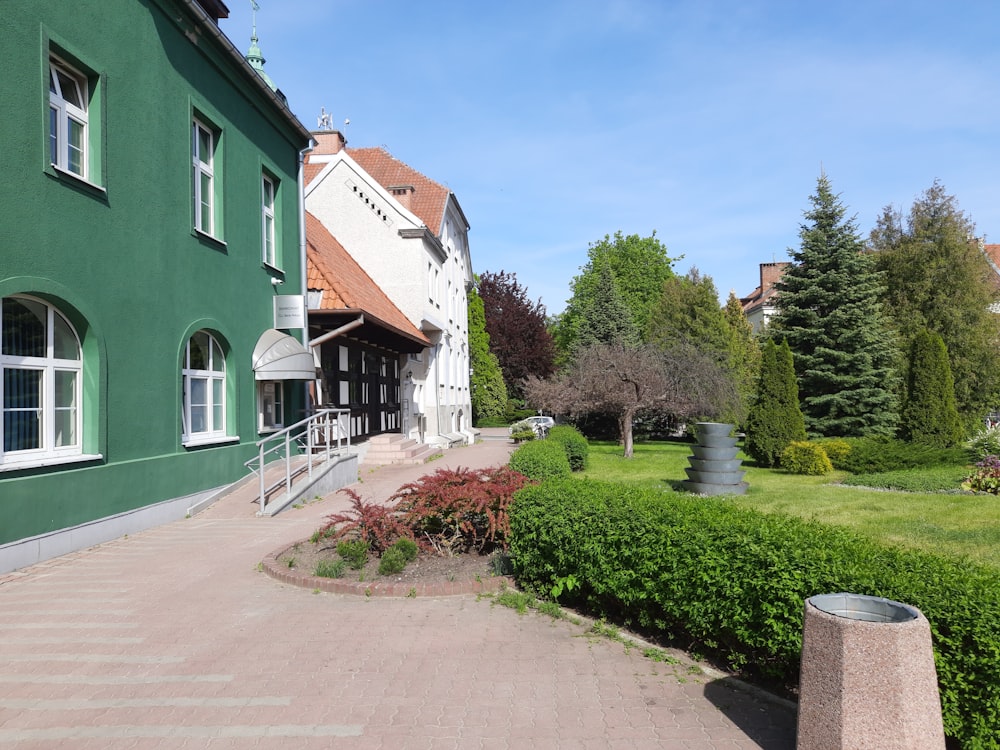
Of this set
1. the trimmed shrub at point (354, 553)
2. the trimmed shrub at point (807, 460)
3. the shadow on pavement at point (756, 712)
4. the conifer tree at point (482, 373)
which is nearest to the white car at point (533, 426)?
the conifer tree at point (482, 373)

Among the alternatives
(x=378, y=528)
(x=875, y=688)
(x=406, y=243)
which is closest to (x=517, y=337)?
(x=406, y=243)

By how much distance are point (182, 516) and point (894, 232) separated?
3837 centimetres

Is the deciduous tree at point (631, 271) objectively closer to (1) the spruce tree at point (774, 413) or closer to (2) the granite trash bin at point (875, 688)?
(1) the spruce tree at point (774, 413)

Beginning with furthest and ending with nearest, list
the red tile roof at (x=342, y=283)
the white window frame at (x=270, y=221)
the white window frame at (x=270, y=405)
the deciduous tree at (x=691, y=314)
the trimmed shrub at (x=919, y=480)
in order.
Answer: the deciduous tree at (x=691, y=314)
the red tile roof at (x=342, y=283)
the trimmed shrub at (x=919, y=480)
the white window frame at (x=270, y=221)
the white window frame at (x=270, y=405)

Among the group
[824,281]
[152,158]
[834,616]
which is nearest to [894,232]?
[824,281]

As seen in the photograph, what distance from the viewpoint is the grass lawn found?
953cm

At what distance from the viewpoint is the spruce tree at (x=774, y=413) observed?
2170 cm

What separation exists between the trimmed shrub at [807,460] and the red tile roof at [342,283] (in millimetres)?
11058

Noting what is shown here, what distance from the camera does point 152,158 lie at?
10.3 meters

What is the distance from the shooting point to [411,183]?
2919 centimetres

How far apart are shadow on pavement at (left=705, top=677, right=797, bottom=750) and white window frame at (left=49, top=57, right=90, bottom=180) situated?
8.63 m

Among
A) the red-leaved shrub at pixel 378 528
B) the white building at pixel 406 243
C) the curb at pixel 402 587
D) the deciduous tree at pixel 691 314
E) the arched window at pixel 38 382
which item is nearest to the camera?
the curb at pixel 402 587

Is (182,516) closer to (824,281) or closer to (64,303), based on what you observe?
(64,303)

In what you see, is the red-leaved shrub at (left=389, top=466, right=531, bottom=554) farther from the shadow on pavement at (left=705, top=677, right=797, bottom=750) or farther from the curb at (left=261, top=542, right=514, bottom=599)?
the shadow on pavement at (left=705, top=677, right=797, bottom=750)
